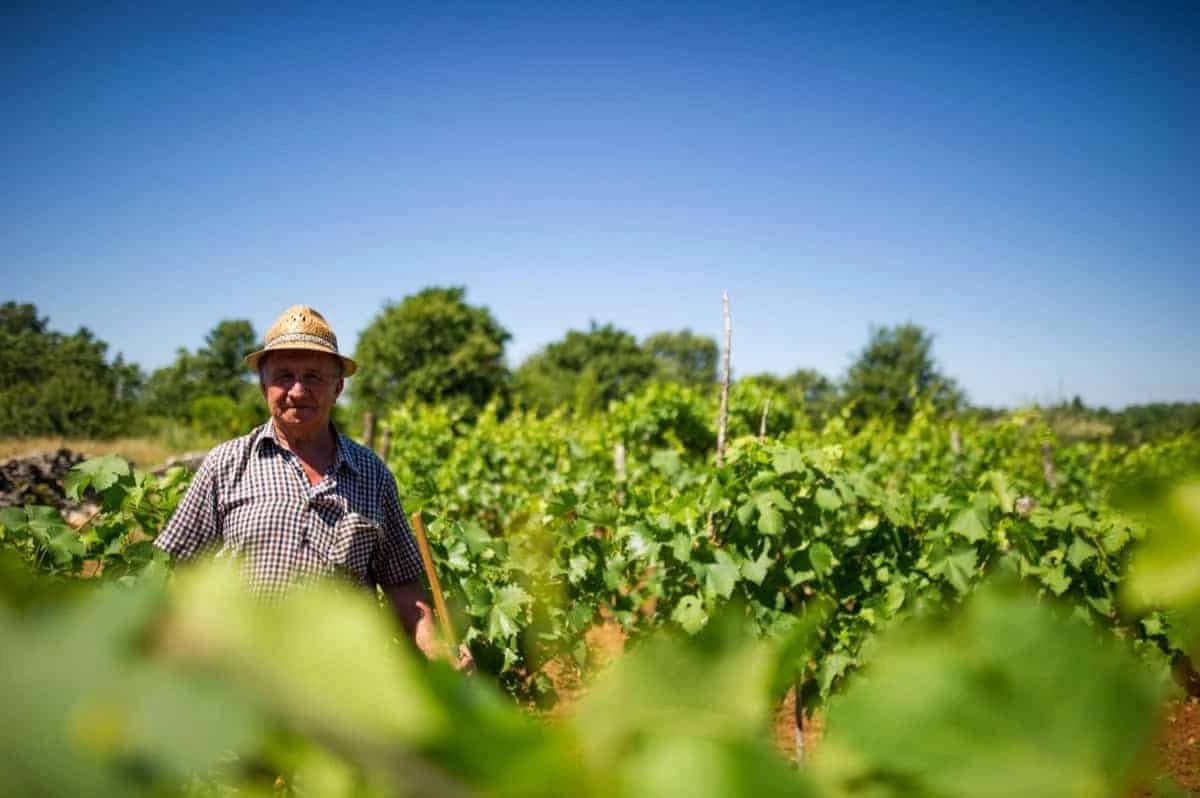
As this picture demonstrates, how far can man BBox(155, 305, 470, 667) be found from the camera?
107 inches

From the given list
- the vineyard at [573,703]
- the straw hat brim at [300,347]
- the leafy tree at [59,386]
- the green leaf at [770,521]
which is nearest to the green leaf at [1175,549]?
the vineyard at [573,703]

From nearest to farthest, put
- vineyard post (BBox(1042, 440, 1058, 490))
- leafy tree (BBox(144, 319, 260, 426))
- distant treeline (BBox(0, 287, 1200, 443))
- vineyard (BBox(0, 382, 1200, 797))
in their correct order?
vineyard (BBox(0, 382, 1200, 797)) < vineyard post (BBox(1042, 440, 1058, 490)) < distant treeline (BBox(0, 287, 1200, 443)) < leafy tree (BBox(144, 319, 260, 426))

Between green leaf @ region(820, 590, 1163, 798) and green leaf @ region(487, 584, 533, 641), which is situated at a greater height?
green leaf @ region(820, 590, 1163, 798)

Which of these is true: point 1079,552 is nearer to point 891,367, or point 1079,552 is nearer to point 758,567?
point 758,567

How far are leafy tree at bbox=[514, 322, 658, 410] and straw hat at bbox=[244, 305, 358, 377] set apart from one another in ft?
150

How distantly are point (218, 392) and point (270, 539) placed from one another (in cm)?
5218

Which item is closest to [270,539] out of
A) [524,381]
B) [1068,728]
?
[1068,728]

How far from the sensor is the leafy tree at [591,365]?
50.6 meters

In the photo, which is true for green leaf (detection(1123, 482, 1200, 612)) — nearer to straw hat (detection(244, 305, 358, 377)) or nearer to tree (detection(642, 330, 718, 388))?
straw hat (detection(244, 305, 358, 377))

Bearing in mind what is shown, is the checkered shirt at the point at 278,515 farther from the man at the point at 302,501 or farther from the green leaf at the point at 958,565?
the green leaf at the point at 958,565

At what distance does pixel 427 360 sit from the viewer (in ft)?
131

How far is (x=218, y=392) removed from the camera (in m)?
48.5

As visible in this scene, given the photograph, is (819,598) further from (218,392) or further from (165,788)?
(218,392)

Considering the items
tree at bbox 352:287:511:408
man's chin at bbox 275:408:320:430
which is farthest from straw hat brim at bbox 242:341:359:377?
tree at bbox 352:287:511:408
